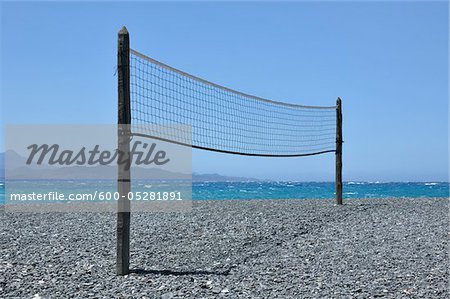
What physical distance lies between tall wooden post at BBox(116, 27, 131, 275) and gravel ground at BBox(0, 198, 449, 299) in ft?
0.82

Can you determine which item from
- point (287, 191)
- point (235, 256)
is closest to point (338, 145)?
point (235, 256)

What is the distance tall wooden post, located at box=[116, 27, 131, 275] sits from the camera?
6055mm

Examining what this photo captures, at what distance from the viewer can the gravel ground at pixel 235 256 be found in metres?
5.47

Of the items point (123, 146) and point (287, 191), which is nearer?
point (123, 146)

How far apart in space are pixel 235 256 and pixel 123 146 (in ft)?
6.68

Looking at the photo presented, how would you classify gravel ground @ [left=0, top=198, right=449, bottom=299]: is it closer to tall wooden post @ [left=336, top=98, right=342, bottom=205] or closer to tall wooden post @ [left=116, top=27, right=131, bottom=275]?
tall wooden post @ [left=116, top=27, right=131, bottom=275]

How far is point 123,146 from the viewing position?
6145 mm

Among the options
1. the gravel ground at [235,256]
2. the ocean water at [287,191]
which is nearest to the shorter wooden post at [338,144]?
the gravel ground at [235,256]

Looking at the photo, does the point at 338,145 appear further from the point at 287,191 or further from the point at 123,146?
the point at 287,191

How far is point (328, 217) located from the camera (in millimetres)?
10305

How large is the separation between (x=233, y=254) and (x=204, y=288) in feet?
5.46

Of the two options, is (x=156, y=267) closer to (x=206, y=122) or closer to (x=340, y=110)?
(x=206, y=122)

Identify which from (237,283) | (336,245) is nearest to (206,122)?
(336,245)

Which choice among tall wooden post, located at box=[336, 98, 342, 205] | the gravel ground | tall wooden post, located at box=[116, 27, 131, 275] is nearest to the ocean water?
tall wooden post, located at box=[336, 98, 342, 205]
